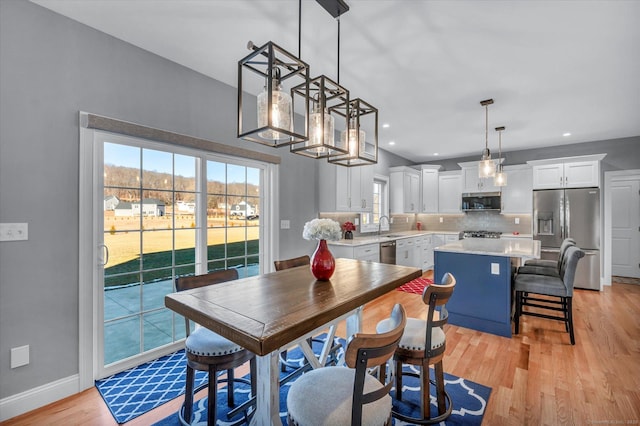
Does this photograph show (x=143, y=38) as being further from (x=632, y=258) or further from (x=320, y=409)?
(x=632, y=258)

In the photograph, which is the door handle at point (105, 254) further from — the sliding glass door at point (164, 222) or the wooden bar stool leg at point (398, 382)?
the wooden bar stool leg at point (398, 382)

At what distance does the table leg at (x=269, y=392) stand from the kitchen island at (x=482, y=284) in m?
2.66

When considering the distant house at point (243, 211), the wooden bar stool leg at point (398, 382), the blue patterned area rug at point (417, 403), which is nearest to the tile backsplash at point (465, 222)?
the distant house at point (243, 211)

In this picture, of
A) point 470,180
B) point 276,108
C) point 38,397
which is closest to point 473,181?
point 470,180

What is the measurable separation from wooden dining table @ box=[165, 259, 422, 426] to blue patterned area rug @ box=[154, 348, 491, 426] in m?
0.69

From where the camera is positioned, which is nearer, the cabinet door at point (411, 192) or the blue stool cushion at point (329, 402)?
the blue stool cushion at point (329, 402)

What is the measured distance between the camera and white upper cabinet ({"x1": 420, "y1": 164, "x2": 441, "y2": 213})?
6.91 m

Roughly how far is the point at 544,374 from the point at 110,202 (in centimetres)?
385

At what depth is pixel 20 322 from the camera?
1906 mm

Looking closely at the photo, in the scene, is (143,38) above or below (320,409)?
above

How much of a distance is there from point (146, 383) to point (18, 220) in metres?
1.46

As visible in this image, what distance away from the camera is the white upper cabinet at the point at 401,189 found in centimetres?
636

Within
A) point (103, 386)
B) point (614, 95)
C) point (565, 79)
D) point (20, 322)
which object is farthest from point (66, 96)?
point (614, 95)

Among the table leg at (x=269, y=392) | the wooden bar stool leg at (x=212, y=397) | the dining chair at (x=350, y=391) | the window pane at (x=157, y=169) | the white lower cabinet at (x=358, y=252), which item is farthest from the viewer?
the white lower cabinet at (x=358, y=252)
